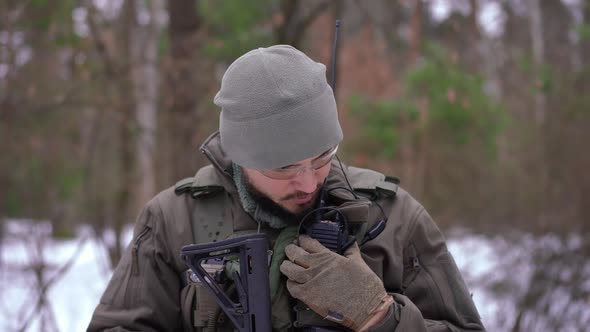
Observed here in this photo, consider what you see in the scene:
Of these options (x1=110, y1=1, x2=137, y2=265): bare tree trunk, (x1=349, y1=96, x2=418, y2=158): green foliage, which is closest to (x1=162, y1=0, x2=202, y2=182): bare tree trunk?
(x1=110, y1=1, x2=137, y2=265): bare tree trunk

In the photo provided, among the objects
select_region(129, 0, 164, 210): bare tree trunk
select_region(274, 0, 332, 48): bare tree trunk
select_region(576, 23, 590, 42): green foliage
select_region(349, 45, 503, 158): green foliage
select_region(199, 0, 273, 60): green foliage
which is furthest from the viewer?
select_region(129, 0, 164, 210): bare tree trunk

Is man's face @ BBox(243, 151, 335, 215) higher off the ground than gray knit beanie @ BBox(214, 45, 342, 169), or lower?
lower

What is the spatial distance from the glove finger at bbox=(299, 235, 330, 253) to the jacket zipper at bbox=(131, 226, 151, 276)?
522 mm

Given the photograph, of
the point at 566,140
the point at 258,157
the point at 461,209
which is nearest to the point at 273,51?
the point at 258,157

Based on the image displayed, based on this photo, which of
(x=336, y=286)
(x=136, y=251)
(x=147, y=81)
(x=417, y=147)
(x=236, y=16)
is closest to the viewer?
(x=336, y=286)

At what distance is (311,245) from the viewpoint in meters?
2.04

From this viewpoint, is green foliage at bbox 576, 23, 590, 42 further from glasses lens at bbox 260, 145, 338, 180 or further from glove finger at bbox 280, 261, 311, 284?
glove finger at bbox 280, 261, 311, 284

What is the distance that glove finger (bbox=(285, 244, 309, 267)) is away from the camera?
A: 2012mm

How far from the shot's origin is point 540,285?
6094 mm

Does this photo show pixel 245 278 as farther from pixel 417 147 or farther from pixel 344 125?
pixel 344 125

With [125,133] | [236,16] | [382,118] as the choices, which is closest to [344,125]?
[382,118]

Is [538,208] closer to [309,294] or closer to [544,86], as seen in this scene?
[544,86]

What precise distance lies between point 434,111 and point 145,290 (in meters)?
8.93

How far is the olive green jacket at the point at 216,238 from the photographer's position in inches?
85.7
